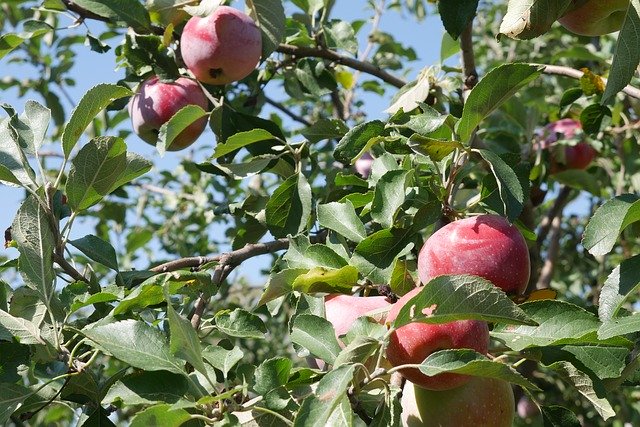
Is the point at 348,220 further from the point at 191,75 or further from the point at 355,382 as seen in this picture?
the point at 191,75

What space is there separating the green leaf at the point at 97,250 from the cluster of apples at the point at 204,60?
1.36ft

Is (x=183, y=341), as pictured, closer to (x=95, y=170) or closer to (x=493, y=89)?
(x=95, y=170)

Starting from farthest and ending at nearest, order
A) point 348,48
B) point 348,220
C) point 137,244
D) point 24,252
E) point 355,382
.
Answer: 1. point 137,244
2. point 348,48
3. point 348,220
4. point 24,252
5. point 355,382

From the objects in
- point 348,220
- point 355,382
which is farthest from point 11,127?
point 355,382

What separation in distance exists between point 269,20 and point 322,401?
3.58ft

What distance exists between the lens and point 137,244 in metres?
2.36

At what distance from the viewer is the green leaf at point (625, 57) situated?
995 mm

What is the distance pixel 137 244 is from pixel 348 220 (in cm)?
127

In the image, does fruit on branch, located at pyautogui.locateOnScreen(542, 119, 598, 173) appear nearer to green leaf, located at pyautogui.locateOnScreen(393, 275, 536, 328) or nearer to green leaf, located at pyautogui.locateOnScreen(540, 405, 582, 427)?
green leaf, located at pyautogui.locateOnScreen(540, 405, 582, 427)

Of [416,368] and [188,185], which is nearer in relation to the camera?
[416,368]

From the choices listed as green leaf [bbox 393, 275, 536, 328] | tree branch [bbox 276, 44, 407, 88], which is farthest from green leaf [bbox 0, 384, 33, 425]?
tree branch [bbox 276, 44, 407, 88]

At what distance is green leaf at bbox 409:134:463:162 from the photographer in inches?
41.3

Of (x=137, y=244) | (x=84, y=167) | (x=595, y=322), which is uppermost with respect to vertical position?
(x=84, y=167)

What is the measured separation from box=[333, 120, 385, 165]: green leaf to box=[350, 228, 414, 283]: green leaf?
163 mm
